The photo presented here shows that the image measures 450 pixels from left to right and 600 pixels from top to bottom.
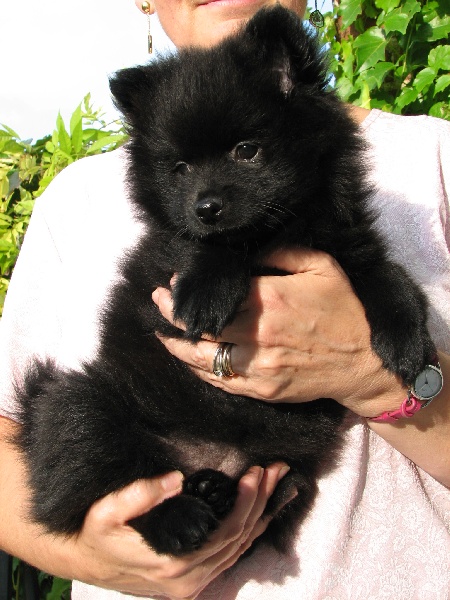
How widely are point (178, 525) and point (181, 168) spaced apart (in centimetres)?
97

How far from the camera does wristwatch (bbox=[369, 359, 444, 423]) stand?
1.62 metres

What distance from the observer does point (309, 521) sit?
174 centimetres

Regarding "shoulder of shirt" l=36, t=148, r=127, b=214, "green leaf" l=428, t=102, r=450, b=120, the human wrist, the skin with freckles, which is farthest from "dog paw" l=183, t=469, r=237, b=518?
"green leaf" l=428, t=102, r=450, b=120

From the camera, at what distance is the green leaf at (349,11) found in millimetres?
3301

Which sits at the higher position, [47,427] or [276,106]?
[276,106]

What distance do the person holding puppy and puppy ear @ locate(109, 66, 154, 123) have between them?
618 millimetres

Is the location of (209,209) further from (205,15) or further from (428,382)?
(205,15)

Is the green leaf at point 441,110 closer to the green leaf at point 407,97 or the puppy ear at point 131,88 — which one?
the green leaf at point 407,97

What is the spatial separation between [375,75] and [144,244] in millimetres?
1903

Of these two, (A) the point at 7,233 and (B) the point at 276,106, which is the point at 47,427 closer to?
(B) the point at 276,106

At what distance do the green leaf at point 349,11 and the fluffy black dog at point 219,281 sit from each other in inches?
71.6

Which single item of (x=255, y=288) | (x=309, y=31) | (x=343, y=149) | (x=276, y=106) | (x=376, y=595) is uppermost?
(x=309, y=31)

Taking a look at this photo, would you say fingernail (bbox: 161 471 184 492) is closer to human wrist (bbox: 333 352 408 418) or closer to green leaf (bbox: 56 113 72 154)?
human wrist (bbox: 333 352 408 418)

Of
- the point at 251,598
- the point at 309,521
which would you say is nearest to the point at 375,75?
the point at 309,521
